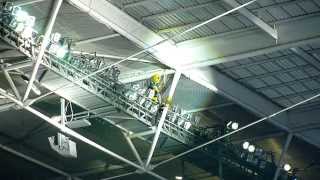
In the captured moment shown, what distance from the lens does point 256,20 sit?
26422 millimetres

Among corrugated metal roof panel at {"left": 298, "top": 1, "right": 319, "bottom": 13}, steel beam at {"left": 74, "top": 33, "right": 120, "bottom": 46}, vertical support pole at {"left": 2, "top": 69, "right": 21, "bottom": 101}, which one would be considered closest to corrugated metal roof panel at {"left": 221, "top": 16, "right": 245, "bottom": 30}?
corrugated metal roof panel at {"left": 298, "top": 1, "right": 319, "bottom": 13}

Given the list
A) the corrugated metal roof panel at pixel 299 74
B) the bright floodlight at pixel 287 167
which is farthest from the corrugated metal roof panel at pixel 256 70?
the bright floodlight at pixel 287 167

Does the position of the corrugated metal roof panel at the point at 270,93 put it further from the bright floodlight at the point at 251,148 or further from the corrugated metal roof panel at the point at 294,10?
the corrugated metal roof panel at the point at 294,10

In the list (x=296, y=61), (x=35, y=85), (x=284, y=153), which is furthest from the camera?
(x=284, y=153)

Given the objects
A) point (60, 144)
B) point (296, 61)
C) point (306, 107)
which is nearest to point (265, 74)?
point (296, 61)

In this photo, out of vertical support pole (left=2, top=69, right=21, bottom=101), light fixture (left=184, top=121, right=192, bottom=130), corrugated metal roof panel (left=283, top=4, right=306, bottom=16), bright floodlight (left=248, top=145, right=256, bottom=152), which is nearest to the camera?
vertical support pole (left=2, top=69, right=21, bottom=101)

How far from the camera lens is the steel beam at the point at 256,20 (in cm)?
2550

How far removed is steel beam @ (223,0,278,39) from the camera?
1004 inches

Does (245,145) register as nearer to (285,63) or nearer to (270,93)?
(270,93)

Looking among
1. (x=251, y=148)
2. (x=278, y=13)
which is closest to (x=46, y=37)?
(x=278, y=13)

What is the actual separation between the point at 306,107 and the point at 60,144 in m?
11.1

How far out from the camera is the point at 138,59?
28.6 metres

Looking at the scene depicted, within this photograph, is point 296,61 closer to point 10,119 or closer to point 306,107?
point 306,107

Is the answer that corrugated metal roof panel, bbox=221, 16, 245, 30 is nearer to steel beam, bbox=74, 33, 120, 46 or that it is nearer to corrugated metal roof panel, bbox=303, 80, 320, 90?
steel beam, bbox=74, 33, 120, 46
